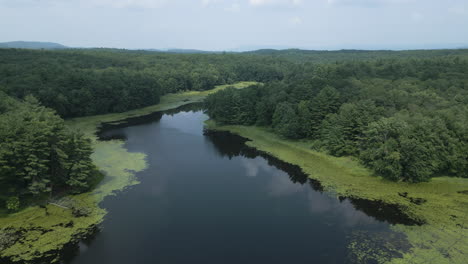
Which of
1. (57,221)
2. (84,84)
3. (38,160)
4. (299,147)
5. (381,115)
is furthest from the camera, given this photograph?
(84,84)

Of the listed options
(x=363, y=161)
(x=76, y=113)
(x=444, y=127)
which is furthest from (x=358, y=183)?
(x=76, y=113)

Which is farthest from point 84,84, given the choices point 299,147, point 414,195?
point 414,195

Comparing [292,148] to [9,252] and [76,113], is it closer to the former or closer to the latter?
[9,252]

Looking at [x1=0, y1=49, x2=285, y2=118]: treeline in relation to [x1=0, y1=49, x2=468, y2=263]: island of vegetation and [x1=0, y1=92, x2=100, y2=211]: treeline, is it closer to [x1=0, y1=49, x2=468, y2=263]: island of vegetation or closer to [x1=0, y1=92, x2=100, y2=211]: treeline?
[x1=0, y1=49, x2=468, y2=263]: island of vegetation

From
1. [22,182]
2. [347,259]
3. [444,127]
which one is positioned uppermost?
[444,127]

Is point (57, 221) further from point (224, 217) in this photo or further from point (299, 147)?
point (299, 147)

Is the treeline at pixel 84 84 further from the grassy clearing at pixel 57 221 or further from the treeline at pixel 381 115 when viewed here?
the grassy clearing at pixel 57 221
